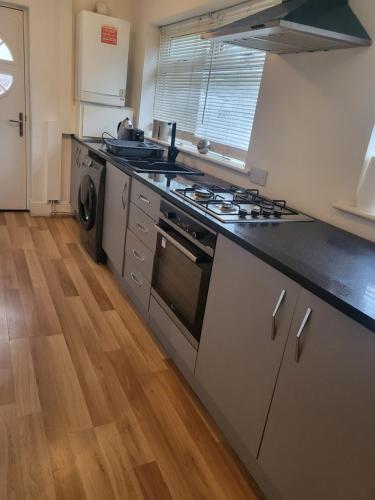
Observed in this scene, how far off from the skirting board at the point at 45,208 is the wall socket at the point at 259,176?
2.62 m

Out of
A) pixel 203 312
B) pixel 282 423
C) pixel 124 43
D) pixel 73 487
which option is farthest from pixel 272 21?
pixel 124 43

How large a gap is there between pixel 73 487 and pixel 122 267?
1.56 metres

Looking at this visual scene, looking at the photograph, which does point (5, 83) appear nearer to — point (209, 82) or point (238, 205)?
point (209, 82)

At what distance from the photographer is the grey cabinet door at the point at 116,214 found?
104 inches

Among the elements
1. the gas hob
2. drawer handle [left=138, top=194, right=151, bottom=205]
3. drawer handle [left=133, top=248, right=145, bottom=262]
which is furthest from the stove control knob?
drawer handle [left=133, top=248, right=145, bottom=262]

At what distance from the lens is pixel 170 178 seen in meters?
2.42

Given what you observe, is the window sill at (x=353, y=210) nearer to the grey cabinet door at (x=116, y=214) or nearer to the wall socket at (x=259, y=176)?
the wall socket at (x=259, y=176)

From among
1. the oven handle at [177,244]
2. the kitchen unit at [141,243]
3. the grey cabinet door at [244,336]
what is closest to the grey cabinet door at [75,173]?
the kitchen unit at [141,243]

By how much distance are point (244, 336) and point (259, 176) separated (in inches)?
47.0

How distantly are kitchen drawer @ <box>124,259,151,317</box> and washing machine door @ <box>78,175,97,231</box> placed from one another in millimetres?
738

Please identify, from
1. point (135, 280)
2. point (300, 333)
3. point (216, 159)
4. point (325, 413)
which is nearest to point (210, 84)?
point (216, 159)

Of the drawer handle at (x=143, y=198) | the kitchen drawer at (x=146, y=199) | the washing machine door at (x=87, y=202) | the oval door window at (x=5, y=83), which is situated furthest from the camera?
the oval door window at (x=5, y=83)

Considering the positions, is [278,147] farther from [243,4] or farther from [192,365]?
[192,365]

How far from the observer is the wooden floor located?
1.42m
